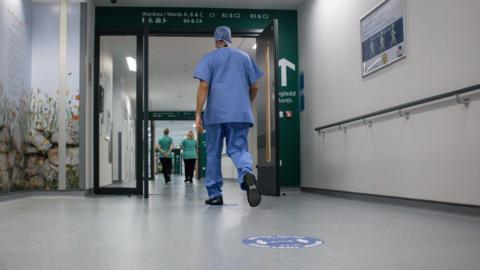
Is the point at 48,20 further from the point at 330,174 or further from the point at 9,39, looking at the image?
the point at 330,174

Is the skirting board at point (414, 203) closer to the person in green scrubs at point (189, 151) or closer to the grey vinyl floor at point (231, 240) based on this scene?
the grey vinyl floor at point (231, 240)

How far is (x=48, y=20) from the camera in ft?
18.4

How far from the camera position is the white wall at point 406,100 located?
2918 millimetres

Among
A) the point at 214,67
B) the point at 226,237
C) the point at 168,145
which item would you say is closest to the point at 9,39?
the point at 214,67

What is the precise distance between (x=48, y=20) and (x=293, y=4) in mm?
3290

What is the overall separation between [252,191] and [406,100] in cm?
144

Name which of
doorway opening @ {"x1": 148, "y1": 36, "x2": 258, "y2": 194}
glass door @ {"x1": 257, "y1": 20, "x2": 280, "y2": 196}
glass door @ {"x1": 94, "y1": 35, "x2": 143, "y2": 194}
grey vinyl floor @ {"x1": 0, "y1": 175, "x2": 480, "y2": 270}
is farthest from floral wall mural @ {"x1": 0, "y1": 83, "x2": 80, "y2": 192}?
grey vinyl floor @ {"x1": 0, "y1": 175, "x2": 480, "y2": 270}

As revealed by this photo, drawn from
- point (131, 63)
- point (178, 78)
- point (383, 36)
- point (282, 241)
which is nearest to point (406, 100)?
point (383, 36)

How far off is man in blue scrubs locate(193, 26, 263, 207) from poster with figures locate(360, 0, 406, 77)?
1.19m

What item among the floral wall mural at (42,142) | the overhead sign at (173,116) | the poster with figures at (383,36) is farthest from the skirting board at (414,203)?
the overhead sign at (173,116)

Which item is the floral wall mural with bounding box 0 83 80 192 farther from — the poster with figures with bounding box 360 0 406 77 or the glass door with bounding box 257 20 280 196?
the poster with figures with bounding box 360 0 406 77

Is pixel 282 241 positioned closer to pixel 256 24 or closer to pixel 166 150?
pixel 256 24

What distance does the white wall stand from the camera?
9.57 feet

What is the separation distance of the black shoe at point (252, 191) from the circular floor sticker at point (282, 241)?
4.11ft
